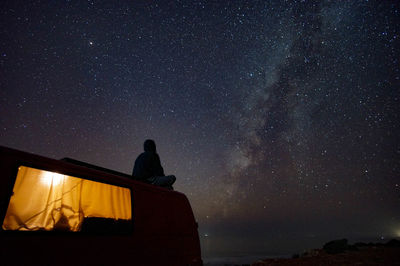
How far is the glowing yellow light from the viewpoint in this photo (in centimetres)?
296

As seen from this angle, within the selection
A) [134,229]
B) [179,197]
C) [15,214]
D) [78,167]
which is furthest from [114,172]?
[179,197]

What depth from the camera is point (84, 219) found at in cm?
262

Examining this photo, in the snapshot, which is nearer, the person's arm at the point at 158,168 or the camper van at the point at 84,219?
the camper van at the point at 84,219

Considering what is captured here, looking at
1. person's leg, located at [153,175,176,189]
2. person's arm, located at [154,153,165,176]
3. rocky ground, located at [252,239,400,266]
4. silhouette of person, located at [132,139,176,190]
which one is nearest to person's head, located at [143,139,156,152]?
silhouette of person, located at [132,139,176,190]

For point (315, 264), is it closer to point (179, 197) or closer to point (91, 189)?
point (179, 197)

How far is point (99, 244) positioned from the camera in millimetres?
2371

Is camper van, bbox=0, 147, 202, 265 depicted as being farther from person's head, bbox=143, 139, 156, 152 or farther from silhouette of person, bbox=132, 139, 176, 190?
person's head, bbox=143, 139, 156, 152

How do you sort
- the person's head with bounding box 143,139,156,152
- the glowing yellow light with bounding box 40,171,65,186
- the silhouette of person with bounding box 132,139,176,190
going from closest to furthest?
the glowing yellow light with bounding box 40,171,65,186 < the silhouette of person with bounding box 132,139,176,190 < the person's head with bounding box 143,139,156,152

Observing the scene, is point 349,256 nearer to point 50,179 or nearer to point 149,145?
point 149,145

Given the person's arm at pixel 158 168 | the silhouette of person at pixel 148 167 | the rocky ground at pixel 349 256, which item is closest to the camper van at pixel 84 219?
the silhouette of person at pixel 148 167

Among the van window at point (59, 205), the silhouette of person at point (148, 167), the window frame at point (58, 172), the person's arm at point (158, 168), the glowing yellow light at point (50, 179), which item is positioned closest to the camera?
the window frame at point (58, 172)

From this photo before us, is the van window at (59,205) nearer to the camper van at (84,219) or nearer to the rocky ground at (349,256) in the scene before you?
the camper van at (84,219)

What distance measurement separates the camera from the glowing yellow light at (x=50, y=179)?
296 centimetres

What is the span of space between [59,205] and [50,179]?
0.42 meters
